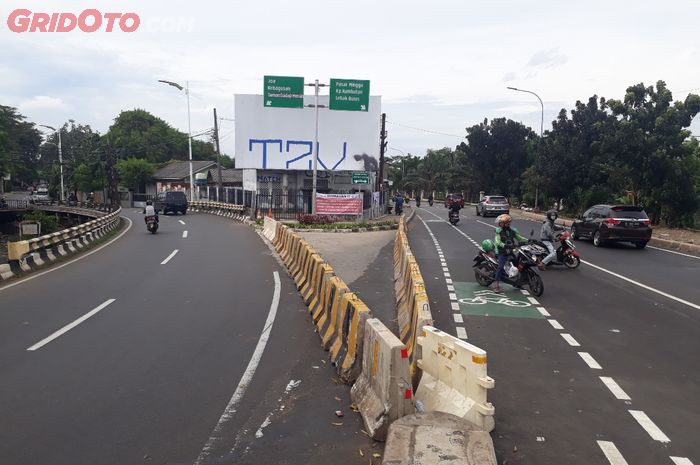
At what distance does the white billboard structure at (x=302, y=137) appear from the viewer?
40.1 m

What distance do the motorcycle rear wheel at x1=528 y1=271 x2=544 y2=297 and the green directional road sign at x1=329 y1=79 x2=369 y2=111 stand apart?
22530 millimetres

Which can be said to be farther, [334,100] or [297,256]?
[334,100]

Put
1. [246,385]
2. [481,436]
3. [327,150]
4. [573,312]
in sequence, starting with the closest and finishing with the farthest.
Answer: [481,436], [246,385], [573,312], [327,150]

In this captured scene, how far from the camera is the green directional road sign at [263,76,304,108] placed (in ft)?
101

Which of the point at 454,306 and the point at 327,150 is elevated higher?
the point at 327,150

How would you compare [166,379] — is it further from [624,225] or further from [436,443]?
[624,225]

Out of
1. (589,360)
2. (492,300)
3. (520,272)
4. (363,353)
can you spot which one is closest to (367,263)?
(520,272)

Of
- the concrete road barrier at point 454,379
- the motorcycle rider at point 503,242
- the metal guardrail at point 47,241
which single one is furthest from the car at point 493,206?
the concrete road barrier at point 454,379

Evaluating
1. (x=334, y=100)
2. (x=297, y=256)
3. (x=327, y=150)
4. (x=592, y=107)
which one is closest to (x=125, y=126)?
(x=327, y=150)

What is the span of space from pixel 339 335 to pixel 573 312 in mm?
5044

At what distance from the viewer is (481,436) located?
421 cm

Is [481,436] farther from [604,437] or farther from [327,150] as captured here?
[327,150]

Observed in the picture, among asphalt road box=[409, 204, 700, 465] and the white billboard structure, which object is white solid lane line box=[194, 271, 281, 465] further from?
the white billboard structure

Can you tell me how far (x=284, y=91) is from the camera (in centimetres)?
3103
